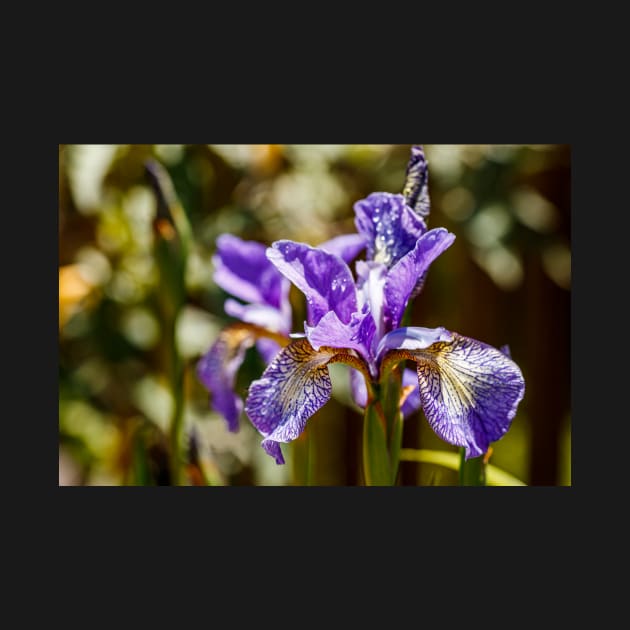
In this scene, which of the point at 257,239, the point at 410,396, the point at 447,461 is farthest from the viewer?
the point at 257,239

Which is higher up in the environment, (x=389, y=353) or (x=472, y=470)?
(x=389, y=353)

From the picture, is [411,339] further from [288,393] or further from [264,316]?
[264,316]

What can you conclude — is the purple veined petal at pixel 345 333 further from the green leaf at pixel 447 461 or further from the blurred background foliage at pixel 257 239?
the blurred background foliage at pixel 257 239

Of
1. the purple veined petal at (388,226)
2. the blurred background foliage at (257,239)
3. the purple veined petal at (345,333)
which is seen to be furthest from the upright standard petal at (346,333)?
the blurred background foliage at (257,239)

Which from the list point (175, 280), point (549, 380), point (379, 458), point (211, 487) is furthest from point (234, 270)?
point (549, 380)

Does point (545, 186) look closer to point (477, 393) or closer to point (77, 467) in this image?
point (477, 393)

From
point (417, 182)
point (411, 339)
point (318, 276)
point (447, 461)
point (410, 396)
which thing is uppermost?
point (417, 182)

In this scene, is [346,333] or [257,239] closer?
[346,333]

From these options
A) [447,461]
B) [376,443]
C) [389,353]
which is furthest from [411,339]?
[447,461]
